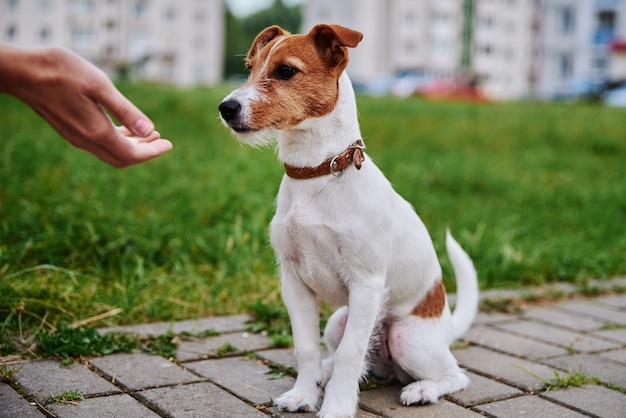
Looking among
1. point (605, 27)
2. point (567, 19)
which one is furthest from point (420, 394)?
point (567, 19)

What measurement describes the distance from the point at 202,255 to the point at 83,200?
3.40 ft

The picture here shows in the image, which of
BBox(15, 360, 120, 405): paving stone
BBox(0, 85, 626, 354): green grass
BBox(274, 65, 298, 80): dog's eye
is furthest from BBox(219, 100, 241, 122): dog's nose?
BBox(0, 85, 626, 354): green grass

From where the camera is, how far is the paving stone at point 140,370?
276cm

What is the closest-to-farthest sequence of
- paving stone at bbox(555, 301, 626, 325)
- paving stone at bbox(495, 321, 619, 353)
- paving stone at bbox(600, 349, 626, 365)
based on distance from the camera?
1. paving stone at bbox(600, 349, 626, 365)
2. paving stone at bbox(495, 321, 619, 353)
3. paving stone at bbox(555, 301, 626, 325)

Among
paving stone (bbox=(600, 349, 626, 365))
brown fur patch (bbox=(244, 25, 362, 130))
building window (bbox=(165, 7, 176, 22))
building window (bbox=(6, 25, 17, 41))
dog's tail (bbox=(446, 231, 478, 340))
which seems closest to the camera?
brown fur patch (bbox=(244, 25, 362, 130))

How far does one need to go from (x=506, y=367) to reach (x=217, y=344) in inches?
52.2

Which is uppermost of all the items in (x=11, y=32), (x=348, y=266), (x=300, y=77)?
(x=11, y=32)

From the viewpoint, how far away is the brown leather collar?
8.39 feet

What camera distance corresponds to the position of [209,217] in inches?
203

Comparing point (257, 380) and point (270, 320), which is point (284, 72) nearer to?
point (257, 380)

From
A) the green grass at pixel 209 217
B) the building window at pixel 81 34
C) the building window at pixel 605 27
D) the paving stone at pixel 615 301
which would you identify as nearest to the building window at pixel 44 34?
the green grass at pixel 209 217

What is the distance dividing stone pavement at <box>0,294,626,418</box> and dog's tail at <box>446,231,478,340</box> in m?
0.19

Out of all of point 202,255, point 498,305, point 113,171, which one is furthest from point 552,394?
point 113,171

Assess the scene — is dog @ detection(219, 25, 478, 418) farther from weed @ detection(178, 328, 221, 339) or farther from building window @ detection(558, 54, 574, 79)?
building window @ detection(558, 54, 574, 79)
